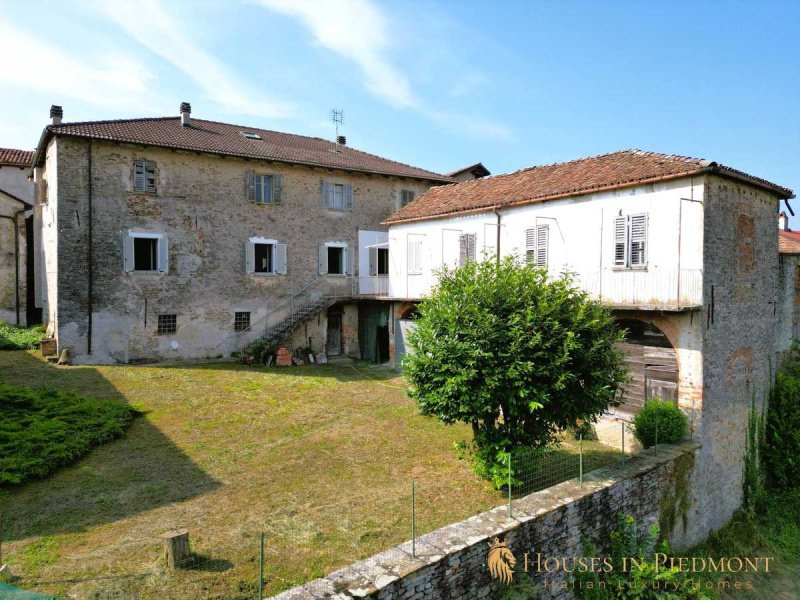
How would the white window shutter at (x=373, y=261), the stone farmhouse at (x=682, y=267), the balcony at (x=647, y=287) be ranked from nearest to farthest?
the balcony at (x=647, y=287), the stone farmhouse at (x=682, y=267), the white window shutter at (x=373, y=261)

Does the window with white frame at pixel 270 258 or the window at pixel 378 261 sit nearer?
the window with white frame at pixel 270 258

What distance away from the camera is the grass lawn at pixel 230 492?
283 inches

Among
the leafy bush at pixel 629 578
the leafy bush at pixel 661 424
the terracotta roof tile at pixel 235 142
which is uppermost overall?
the terracotta roof tile at pixel 235 142

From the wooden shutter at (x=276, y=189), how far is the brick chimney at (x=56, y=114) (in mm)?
8232

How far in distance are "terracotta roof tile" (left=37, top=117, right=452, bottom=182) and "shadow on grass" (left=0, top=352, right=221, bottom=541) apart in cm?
1198

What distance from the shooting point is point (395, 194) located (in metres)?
25.8

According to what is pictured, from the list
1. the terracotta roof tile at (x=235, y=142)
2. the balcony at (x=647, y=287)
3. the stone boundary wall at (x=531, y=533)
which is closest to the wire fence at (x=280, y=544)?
the stone boundary wall at (x=531, y=533)

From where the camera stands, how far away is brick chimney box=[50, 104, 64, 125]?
19578mm

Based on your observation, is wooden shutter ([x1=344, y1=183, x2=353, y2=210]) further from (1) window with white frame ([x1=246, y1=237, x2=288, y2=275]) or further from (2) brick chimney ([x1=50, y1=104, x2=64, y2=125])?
(2) brick chimney ([x1=50, y1=104, x2=64, y2=125])

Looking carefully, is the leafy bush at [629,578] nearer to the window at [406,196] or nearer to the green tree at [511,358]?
the green tree at [511,358]

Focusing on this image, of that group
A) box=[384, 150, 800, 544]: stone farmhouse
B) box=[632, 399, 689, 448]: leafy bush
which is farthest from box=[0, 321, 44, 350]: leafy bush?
box=[632, 399, 689, 448]: leafy bush

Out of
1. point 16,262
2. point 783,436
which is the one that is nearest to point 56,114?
point 16,262

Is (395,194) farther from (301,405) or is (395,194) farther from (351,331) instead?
(301,405)

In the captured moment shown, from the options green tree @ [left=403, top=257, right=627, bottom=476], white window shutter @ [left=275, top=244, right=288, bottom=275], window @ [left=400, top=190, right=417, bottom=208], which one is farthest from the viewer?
window @ [left=400, top=190, right=417, bottom=208]
